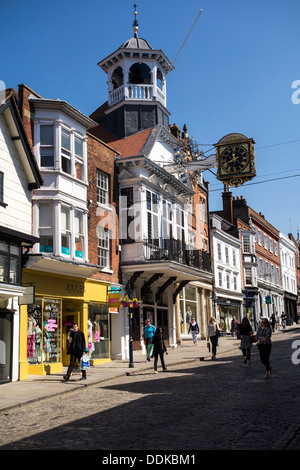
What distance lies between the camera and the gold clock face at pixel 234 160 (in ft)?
62.7

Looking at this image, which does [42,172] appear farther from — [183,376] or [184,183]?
[184,183]

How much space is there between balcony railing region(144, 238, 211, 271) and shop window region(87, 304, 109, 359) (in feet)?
12.1

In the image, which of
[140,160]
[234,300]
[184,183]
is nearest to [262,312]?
[234,300]

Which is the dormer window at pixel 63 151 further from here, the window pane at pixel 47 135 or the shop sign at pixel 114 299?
the shop sign at pixel 114 299

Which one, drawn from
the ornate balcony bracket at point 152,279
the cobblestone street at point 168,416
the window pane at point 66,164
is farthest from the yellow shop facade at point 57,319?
the window pane at point 66,164

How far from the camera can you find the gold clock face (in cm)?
1911

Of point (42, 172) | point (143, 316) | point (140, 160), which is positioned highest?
point (140, 160)

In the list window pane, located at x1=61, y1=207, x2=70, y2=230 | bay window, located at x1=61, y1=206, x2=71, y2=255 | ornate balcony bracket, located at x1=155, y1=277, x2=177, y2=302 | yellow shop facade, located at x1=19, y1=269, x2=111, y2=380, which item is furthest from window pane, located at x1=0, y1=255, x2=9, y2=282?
ornate balcony bracket, located at x1=155, y1=277, x2=177, y2=302

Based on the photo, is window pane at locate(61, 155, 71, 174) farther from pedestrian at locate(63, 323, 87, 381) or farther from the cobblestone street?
the cobblestone street

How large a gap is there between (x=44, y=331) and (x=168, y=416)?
10.4 meters

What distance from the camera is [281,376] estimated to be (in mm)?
15484

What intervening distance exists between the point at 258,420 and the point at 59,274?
39.7 feet

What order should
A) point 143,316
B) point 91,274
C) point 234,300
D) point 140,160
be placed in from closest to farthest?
point 91,274, point 140,160, point 143,316, point 234,300

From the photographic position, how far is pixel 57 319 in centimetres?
2012
